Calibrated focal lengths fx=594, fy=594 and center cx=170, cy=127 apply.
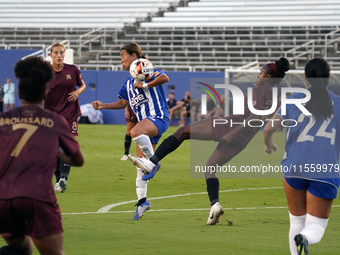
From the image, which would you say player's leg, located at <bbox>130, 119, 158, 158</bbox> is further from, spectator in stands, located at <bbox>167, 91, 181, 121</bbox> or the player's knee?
spectator in stands, located at <bbox>167, 91, 181, 121</bbox>

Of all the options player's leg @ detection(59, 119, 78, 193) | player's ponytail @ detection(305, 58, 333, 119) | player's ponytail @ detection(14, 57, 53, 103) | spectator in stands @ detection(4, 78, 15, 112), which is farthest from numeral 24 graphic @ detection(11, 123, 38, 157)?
spectator in stands @ detection(4, 78, 15, 112)

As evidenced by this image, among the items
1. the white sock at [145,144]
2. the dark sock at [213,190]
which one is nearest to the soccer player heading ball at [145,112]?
the white sock at [145,144]

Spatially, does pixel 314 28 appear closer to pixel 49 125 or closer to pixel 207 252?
pixel 207 252

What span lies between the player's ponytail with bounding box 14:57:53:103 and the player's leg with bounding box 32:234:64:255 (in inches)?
33.4

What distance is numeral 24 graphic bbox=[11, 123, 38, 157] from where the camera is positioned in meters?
3.55

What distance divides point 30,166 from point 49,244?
49cm

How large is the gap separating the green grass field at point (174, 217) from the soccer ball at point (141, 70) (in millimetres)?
1804

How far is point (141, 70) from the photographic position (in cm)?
741

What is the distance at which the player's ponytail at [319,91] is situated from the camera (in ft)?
15.4

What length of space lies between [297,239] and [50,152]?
6.48 ft

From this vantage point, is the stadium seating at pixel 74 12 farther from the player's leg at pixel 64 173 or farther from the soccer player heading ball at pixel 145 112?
the soccer player heading ball at pixel 145 112

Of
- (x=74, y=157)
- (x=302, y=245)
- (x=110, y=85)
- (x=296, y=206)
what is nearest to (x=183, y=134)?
(x=296, y=206)

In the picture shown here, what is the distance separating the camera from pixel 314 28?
29109mm

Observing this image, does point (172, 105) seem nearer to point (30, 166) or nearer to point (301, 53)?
point (301, 53)
